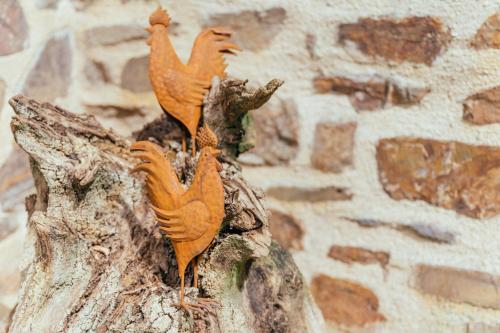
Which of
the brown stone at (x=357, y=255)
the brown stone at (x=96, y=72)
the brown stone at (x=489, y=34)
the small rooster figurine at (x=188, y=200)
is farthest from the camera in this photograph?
the brown stone at (x=96, y=72)

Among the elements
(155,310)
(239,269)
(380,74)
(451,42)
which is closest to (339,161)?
(380,74)

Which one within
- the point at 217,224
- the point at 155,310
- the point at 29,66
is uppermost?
the point at 29,66

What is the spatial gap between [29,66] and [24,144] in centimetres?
51

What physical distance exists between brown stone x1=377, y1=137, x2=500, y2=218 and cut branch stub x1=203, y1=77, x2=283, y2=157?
34cm

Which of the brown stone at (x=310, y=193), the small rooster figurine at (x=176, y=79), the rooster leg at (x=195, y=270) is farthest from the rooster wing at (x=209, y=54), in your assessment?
the brown stone at (x=310, y=193)

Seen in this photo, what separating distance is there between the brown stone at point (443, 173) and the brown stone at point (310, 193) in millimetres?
90

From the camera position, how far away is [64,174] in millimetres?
668

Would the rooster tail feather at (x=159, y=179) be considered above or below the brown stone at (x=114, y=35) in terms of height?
below

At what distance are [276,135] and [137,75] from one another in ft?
1.21

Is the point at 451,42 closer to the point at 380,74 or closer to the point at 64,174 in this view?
the point at 380,74

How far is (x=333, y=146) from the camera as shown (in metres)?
1.04

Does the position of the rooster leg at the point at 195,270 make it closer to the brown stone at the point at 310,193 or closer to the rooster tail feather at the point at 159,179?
the rooster tail feather at the point at 159,179

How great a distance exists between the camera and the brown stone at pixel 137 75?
46.8 inches

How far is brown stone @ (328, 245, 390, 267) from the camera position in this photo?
1.02 m
